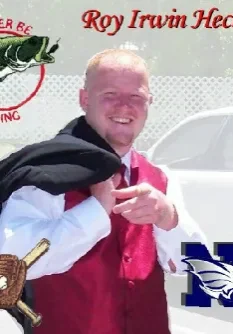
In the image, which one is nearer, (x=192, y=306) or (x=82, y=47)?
(x=82, y=47)

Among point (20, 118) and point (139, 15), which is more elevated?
point (139, 15)

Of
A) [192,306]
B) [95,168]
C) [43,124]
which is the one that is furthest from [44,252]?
[192,306]

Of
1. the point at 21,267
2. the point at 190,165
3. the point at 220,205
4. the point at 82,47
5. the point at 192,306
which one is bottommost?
the point at 192,306

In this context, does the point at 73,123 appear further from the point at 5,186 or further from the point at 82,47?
the point at 82,47

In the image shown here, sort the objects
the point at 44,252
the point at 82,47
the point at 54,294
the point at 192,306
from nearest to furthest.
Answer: the point at 44,252
the point at 54,294
the point at 82,47
the point at 192,306

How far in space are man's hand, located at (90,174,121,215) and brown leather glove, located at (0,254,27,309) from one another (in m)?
0.21

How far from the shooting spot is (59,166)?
125 cm

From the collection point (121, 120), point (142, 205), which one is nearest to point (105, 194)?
point (142, 205)

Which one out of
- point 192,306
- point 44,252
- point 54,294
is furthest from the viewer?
point 192,306

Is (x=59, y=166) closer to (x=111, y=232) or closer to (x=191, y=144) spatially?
(x=111, y=232)

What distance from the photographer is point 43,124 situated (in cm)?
177

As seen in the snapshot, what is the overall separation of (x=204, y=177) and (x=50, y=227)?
0.79 metres

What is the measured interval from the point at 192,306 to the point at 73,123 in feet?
2.44

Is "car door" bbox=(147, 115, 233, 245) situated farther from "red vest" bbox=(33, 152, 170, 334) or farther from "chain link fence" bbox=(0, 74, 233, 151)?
"red vest" bbox=(33, 152, 170, 334)
